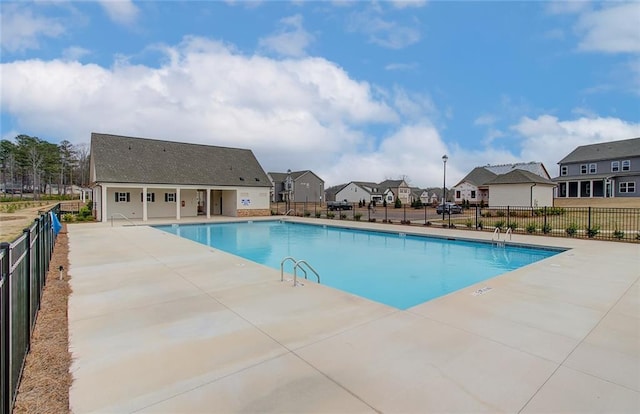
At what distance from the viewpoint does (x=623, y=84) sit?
1970 centimetres

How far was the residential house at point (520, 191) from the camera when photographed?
1171 inches

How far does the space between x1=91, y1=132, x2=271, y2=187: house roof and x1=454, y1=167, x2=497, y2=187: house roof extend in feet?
107

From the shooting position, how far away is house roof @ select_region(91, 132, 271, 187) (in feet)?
74.6

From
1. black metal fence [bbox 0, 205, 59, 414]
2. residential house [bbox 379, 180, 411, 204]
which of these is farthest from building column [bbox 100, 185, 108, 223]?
residential house [bbox 379, 180, 411, 204]

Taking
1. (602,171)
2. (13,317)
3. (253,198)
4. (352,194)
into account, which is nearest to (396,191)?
(352,194)

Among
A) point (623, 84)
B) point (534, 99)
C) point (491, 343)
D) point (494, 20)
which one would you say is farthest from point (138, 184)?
point (623, 84)

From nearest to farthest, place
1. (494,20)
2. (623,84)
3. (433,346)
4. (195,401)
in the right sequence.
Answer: (195,401), (433,346), (494,20), (623,84)

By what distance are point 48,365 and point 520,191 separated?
112 feet

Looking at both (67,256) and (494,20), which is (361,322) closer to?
(67,256)

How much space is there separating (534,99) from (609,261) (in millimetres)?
19096

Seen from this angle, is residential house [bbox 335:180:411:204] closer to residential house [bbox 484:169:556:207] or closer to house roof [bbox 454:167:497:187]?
house roof [bbox 454:167:497:187]

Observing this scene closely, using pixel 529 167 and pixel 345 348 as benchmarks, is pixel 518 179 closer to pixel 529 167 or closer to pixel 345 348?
pixel 529 167

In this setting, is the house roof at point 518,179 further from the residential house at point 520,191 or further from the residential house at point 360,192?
the residential house at point 360,192

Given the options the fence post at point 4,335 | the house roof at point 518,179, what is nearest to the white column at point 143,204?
the fence post at point 4,335
